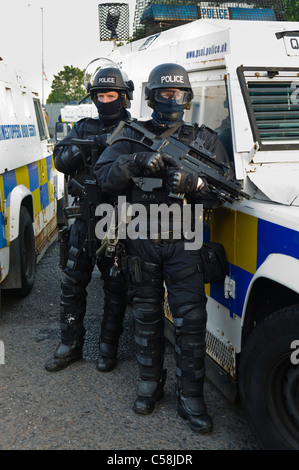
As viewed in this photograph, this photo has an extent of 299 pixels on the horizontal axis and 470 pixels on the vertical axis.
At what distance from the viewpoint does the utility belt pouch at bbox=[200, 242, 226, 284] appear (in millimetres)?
3016

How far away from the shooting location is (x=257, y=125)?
10.2ft

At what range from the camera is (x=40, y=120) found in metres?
6.91

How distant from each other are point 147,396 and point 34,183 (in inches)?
128

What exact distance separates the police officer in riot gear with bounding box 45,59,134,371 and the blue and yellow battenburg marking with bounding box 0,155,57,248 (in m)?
0.78

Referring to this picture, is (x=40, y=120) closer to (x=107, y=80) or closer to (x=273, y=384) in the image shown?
(x=107, y=80)

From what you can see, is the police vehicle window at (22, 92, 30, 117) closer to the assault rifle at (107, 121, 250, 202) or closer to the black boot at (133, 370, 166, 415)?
the assault rifle at (107, 121, 250, 202)

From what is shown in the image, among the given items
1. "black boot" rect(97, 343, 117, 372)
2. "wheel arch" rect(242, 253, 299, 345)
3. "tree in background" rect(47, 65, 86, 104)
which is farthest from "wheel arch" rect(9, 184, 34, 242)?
"tree in background" rect(47, 65, 86, 104)

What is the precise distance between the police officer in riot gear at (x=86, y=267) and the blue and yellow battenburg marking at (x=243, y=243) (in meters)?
0.89

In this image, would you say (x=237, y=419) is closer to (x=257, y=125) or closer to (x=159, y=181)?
(x=159, y=181)

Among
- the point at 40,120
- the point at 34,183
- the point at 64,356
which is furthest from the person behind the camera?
the point at 40,120

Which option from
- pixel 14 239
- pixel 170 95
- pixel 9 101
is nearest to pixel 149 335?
pixel 170 95

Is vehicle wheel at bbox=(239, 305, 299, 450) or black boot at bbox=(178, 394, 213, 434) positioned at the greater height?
vehicle wheel at bbox=(239, 305, 299, 450)

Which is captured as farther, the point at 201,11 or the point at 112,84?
the point at 201,11

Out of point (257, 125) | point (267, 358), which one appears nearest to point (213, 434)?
point (267, 358)
